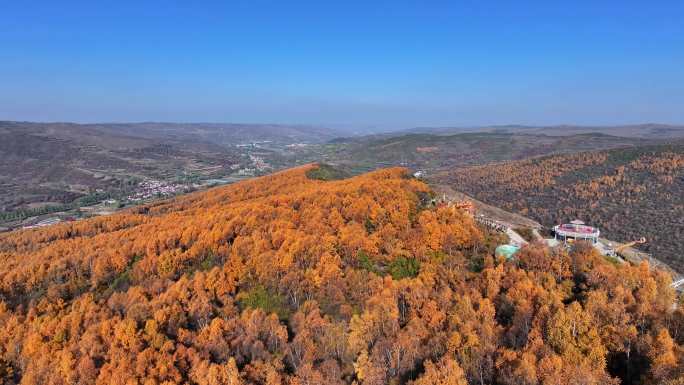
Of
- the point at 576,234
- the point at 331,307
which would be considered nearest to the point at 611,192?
the point at 576,234

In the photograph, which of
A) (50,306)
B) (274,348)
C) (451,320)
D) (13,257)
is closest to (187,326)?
(274,348)

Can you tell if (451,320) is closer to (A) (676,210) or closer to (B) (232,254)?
(B) (232,254)

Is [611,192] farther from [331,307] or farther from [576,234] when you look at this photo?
[331,307]

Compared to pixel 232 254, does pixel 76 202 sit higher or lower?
lower

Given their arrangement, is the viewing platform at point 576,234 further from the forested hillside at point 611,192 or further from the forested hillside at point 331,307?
the forested hillside at point 611,192

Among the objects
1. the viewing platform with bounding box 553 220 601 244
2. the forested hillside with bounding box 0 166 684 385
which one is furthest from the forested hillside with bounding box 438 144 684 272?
the forested hillside with bounding box 0 166 684 385

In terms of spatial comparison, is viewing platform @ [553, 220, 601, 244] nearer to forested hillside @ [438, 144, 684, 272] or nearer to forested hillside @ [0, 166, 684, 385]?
forested hillside @ [0, 166, 684, 385]
